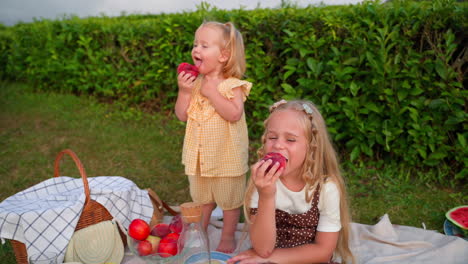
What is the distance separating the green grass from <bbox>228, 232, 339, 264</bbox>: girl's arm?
54.4 inches

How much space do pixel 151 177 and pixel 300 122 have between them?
2777mm

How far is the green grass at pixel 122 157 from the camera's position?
3863 mm

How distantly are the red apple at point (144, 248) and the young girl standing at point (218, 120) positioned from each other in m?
0.71

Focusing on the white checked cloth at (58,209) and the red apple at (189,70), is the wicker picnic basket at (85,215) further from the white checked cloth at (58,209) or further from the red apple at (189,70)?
the red apple at (189,70)

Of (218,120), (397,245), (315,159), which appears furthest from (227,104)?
(397,245)

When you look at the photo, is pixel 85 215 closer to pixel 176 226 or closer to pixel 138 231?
pixel 138 231

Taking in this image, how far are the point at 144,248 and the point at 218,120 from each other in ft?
3.48

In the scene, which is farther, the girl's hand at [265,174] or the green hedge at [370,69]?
the green hedge at [370,69]

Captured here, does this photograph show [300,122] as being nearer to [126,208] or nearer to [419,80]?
[126,208]

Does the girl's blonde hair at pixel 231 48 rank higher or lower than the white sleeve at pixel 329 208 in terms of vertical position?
higher

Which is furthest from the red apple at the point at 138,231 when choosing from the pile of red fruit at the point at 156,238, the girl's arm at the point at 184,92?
the girl's arm at the point at 184,92

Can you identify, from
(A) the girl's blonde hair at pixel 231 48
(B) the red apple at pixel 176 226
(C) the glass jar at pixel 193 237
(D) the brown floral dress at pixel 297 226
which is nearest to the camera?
(C) the glass jar at pixel 193 237

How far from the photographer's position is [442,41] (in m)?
4.07

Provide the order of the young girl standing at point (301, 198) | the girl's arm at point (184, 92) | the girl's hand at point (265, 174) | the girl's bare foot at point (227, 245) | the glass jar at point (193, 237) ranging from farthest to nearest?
1. the girl's bare foot at point (227, 245)
2. the girl's arm at point (184, 92)
3. the young girl standing at point (301, 198)
4. the glass jar at point (193, 237)
5. the girl's hand at point (265, 174)
